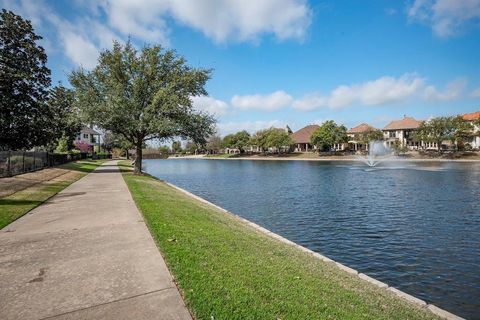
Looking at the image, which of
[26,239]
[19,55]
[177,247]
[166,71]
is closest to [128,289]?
[177,247]

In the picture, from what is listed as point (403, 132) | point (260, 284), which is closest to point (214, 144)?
point (403, 132)

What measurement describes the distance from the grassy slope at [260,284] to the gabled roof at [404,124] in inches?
4250

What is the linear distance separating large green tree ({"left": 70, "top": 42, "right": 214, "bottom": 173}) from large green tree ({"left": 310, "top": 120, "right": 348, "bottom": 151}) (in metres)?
72.1

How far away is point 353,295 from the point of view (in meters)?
6.83

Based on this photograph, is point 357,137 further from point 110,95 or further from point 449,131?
point 110,95

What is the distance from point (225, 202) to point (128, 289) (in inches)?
709

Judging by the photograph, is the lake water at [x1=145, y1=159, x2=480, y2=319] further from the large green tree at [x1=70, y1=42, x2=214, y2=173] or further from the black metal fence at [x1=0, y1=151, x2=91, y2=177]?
the black metal fence at [x1=0, y1=151, x2=91, y2=177]

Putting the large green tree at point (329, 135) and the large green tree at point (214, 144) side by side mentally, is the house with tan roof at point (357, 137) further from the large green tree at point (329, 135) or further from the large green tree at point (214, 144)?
the large green tree at point (214, 144)

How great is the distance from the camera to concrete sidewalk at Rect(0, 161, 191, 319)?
5012mm

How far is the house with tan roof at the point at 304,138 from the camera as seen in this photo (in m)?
122

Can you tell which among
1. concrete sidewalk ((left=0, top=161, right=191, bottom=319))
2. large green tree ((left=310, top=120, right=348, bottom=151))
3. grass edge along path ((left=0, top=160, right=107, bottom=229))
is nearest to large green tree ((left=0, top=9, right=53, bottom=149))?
grass edge along path ((left=0, top=160, right=107, bottom=229))

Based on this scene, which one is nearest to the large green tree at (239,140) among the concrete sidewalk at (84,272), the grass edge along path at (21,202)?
the grass edge along path at (21,202)

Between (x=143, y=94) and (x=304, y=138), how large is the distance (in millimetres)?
97570

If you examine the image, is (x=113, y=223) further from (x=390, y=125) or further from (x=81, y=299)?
(x=390, y=125)
